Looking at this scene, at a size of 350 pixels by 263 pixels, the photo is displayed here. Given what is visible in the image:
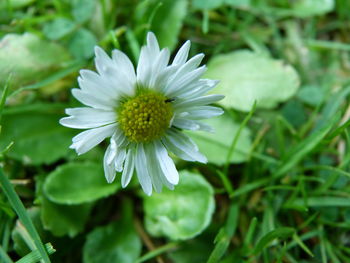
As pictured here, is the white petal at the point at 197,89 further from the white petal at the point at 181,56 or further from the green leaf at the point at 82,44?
the green leaf at the point at 82,44

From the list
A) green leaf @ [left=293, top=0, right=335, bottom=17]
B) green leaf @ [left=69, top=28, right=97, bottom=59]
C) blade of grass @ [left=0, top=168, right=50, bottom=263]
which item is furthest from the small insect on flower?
green leaf @ [left=293, top=0, right=335, bottom=17]

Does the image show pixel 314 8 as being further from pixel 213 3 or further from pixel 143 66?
pixel 143 66

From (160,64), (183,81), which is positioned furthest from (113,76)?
(183,81)

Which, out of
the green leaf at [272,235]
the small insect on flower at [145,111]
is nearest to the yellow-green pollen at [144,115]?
the small insect on flower at [145,111]

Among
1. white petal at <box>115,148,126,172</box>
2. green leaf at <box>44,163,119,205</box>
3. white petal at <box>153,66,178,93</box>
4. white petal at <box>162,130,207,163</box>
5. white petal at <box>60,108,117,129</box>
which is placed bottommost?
green leaf at <box>44,163,119,205</box>

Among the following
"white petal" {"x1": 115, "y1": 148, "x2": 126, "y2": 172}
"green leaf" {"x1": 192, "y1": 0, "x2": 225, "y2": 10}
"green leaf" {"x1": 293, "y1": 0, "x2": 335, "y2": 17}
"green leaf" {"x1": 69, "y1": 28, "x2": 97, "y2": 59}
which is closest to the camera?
"white petal" {"x1": 115, "y1": 148, "x2": 126, "y2": 172}

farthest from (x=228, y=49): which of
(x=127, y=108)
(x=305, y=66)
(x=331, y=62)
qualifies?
(x=127, y=108)

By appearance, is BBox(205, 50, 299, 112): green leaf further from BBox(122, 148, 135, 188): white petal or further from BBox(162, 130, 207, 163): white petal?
BBox(122, 148, 135, 188): white petal
